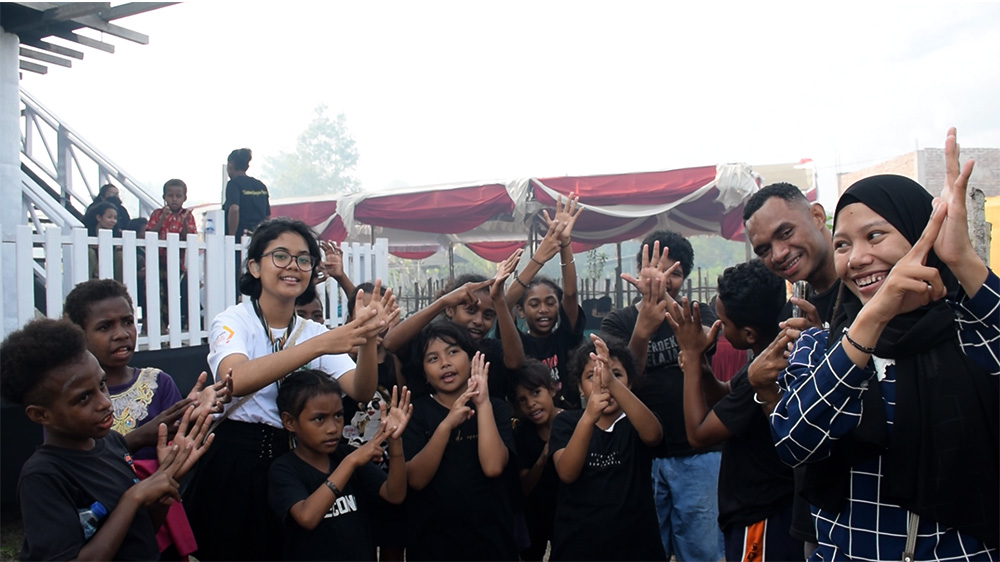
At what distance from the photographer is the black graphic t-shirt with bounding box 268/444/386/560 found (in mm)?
2658

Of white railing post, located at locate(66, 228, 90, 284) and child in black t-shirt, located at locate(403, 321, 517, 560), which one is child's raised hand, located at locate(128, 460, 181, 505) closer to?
child in black t-shirt, located at locate(403, 321, 517, 560)

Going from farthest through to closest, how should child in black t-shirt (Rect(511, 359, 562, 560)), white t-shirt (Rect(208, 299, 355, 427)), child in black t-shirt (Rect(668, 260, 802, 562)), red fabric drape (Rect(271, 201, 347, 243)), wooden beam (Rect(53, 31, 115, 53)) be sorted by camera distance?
red fabric drape (Rect(271, 201, 347, 243)) < wooden beam (Rect(53, 31, 115, 53)) < child in black t-shirt (Rect(511, 359, 562, 560)) < white t-shirt (Rect(208, 299, 355, 427)) < child in black t-shirt (Rect(668, 260, 802, 562))

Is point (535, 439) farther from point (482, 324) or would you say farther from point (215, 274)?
point (215, 274)

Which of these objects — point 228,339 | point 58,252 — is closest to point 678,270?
point 228,339

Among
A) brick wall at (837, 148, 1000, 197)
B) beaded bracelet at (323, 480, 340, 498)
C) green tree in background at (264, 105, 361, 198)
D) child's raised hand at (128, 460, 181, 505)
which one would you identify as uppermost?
green tree in background at (264, 105, 361, 198)

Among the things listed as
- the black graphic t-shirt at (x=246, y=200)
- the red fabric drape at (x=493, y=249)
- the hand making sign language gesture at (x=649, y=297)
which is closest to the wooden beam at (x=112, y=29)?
the black graphic t-shirt at (x=246, y=200)

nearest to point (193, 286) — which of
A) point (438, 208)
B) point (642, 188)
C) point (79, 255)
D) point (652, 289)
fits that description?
point (79, 255)

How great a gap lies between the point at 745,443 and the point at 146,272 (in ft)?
16.1

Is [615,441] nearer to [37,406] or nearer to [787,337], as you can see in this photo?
[787,337]

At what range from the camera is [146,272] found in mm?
5652

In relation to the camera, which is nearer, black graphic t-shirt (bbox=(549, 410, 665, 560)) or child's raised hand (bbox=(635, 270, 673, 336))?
black graphic t-shirt (bbox=(549, 410, 665, 560))

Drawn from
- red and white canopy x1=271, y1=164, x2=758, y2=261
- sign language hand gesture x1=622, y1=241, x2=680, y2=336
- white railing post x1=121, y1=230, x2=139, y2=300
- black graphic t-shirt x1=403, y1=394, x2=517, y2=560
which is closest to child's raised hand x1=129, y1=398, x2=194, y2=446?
black graphic t-shirt x1=403, y1=394, x2=517, y2=560

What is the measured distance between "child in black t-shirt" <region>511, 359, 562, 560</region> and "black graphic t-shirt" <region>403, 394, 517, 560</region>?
0.88 ft

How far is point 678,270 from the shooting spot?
3.83 m
